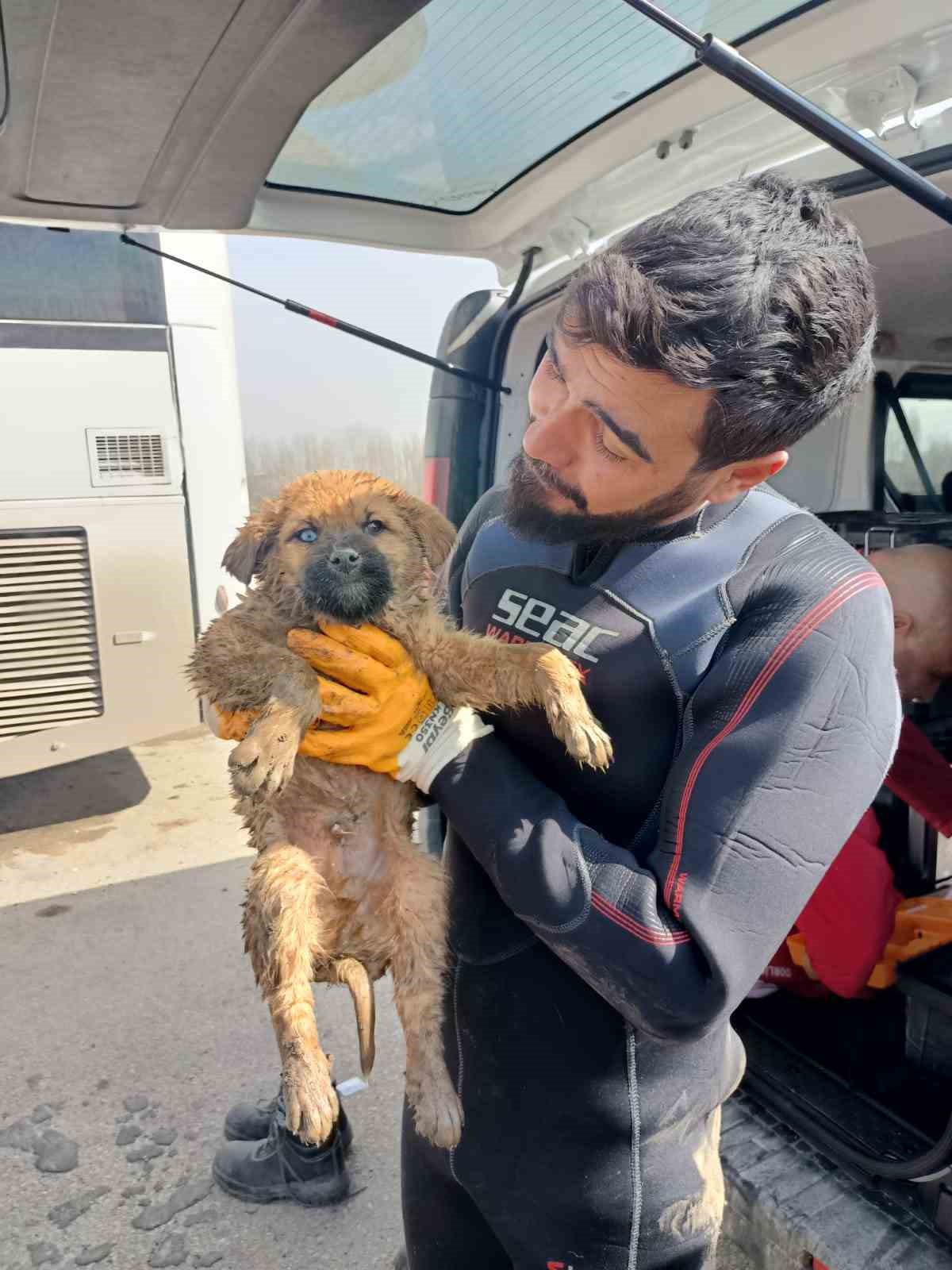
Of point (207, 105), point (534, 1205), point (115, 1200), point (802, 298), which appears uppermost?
point (207, 105)

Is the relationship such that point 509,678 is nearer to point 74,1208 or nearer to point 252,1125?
point 252,1125

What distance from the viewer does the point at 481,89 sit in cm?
245

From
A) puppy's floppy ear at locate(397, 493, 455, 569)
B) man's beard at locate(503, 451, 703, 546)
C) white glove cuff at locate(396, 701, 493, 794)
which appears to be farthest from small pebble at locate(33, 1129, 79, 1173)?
man's beard at locate(503, 451, 703, 546)

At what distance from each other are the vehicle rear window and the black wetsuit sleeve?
1526 mm

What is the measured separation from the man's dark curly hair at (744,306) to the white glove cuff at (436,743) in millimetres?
658

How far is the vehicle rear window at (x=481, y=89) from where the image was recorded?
2119 millimetres

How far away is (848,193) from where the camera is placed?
7.77ft

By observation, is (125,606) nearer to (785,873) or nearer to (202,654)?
(202,654)

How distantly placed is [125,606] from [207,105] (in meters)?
3.91

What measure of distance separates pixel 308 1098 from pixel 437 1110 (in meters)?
0.24

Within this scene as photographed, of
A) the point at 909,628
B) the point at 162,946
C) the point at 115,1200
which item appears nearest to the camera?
the point at 909,628

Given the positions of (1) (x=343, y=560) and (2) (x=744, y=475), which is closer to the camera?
(2) (x=744, y=475)

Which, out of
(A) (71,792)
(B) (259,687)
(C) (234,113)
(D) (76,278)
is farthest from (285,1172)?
(D) (76,278)

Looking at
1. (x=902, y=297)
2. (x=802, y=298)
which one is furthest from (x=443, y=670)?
(x=902, y=297)
